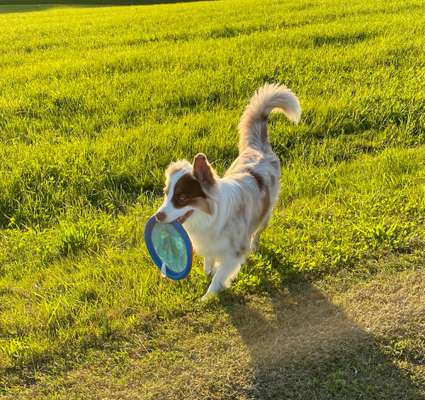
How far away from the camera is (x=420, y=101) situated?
663cm

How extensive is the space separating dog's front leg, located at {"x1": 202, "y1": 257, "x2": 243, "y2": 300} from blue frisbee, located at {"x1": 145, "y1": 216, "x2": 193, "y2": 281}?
0.28 m

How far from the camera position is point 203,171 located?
320 centimetres

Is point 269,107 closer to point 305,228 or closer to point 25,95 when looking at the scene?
point 305,228

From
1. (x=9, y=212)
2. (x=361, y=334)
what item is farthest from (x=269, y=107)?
(x=9, y=212)

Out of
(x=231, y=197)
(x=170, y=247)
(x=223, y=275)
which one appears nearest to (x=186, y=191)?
(x=231, y=197)

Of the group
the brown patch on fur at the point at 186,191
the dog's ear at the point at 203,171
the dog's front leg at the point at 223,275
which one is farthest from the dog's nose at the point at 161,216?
the dog's front leg at the point at 223,275

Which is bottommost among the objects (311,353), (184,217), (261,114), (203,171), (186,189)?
(311,353)

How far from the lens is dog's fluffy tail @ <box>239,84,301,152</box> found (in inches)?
174

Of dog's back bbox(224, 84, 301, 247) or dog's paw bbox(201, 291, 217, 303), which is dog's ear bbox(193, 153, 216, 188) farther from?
dog's paw bbox(201, 291, 217, 303)

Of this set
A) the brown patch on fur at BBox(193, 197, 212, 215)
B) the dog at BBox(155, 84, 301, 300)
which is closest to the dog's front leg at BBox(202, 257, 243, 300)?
the dog at BBox(155, 84, 301, 300)

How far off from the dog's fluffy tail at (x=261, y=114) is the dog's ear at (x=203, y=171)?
1.25 meters

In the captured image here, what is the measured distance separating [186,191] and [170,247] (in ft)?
2.29

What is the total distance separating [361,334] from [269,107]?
229 centimetres

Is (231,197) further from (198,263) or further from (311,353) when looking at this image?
(311,353)
